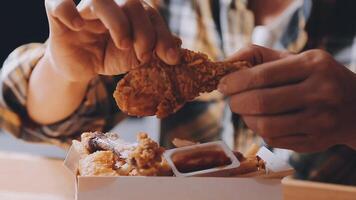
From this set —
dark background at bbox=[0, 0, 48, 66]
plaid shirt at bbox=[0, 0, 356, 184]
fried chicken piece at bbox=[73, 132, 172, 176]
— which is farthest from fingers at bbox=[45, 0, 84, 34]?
dark background at bbox=[0, 0, 48, 66]

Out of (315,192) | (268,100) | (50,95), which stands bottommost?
(315,192)

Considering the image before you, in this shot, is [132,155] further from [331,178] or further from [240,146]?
[331,178]

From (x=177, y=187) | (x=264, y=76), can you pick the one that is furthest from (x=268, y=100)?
(x=177, y=187)

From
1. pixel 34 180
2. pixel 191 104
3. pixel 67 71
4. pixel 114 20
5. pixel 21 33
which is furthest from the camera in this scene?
pixel 191 104

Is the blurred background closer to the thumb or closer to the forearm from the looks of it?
the forearm

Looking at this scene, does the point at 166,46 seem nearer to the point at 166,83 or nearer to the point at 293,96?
the point at 166,83
